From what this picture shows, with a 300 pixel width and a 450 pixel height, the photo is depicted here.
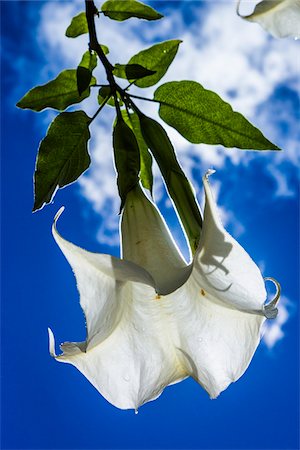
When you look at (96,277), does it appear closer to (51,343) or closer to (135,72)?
(51,343)

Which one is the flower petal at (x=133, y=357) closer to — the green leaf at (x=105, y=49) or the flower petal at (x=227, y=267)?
the flower petal at (x=227, y=267)

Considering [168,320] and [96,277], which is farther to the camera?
[168,320]

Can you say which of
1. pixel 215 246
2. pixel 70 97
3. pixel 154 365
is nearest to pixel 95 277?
pixel 215 246

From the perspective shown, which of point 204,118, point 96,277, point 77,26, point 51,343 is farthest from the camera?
point 77,26

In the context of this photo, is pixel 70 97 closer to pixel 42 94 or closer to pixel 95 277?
pixel 42 94

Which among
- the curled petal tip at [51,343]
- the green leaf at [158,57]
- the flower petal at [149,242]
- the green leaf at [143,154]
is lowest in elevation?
the curled petal tip at [51,343]

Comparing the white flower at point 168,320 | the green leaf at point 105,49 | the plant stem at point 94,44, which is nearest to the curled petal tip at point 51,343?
the white flower at point 168,320

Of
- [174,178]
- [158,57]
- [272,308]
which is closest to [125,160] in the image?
[174,178]
